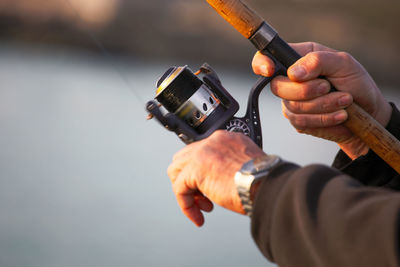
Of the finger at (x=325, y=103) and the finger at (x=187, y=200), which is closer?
the finger at (x=187, y=200)

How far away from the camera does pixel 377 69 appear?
1577 cm

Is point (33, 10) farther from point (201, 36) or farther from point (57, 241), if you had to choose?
point (57, 241)

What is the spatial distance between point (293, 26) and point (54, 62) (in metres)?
8.52

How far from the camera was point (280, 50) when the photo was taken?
158cm

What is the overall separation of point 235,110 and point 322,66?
0.28 m

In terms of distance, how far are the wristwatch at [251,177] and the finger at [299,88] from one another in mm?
500

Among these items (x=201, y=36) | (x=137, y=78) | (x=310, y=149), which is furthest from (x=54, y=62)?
(x=310, y=149)

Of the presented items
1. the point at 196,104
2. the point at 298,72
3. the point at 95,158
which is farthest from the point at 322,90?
the point at 95,158

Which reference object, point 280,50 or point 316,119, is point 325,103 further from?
point 280,50

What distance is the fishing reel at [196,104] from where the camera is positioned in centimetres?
143

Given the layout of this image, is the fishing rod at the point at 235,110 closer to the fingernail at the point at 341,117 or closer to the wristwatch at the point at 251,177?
the fingernail at the point at 341,117

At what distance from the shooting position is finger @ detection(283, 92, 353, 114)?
163 centimetres

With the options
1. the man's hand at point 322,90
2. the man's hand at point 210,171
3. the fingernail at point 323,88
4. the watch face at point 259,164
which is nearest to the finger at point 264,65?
the man's hand at point 322,90

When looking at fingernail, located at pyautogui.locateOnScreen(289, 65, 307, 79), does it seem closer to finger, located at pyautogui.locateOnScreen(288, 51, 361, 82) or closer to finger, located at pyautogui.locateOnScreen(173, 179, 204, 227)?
finger, located at pyautogui.locateOnScreen(288, 51, 361, 82)
